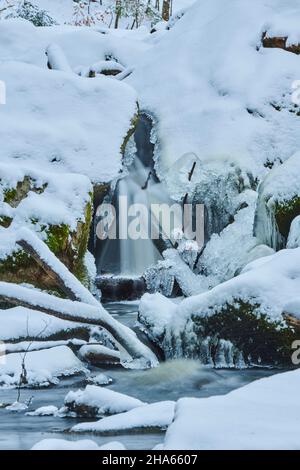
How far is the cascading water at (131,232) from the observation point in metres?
12.6

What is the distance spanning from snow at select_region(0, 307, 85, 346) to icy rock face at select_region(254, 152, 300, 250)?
4.15 m

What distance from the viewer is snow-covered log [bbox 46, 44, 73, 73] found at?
16.5 metres

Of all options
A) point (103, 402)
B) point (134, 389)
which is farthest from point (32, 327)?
point (103, 402)

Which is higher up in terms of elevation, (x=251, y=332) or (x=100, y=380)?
(x=251, y=332)

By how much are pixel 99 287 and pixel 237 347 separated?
5.30 metres

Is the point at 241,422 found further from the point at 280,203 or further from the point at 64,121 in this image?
the point at 64,121

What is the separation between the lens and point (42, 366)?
282 inches

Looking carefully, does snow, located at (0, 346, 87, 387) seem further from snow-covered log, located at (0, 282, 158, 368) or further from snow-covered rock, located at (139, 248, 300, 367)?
snow-covered rock, located at (139, 248, 300, 367)

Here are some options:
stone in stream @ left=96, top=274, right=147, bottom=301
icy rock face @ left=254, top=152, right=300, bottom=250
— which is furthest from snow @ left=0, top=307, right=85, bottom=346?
icy rock face @ left=254, top=152, right=300, bottom=250

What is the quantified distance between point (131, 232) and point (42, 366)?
19.8ft

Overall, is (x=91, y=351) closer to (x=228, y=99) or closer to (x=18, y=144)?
(x=18, y=144)

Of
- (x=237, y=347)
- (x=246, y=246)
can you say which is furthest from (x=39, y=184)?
(x=237, y=347)

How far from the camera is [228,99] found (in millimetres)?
15078
